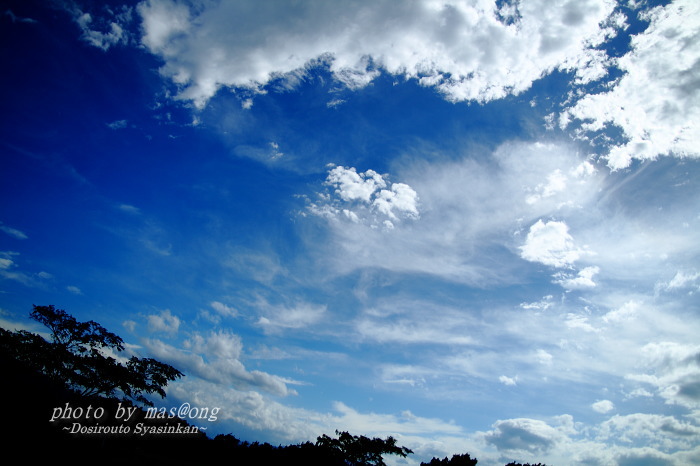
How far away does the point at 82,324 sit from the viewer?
36.8 metres

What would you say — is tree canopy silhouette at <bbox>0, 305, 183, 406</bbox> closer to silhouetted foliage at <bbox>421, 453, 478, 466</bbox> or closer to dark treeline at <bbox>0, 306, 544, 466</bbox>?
dark treeline at <bbox>0, 306, 544, 466</bbox>

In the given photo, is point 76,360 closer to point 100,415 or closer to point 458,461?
point 100,415

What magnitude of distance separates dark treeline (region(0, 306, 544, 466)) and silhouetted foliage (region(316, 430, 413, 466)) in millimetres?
193

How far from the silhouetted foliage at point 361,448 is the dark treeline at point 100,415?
19 cm

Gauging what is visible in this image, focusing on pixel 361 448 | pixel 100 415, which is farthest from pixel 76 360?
pixel 361 448

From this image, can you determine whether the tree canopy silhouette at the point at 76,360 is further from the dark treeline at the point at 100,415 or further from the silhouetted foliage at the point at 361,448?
the silhouetted foliage at the point at 361,448

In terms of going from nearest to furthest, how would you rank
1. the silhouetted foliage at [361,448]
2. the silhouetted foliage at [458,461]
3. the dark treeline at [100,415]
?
the dark treeline at [100,415], the silhouetted foliage at [458,461], the silhouetted foliage at [361,448]

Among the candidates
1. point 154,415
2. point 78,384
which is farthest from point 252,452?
point 78,384

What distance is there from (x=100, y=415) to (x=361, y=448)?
3761 centimetres

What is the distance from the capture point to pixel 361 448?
48.5 m

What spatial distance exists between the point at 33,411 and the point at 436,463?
136ft

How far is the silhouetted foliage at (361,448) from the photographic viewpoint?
47.8 meters

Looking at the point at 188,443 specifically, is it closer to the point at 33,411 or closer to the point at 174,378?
the point at 174,378

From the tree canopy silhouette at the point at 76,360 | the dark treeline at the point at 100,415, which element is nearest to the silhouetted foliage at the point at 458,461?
the dark treeline at the point at 100,415
